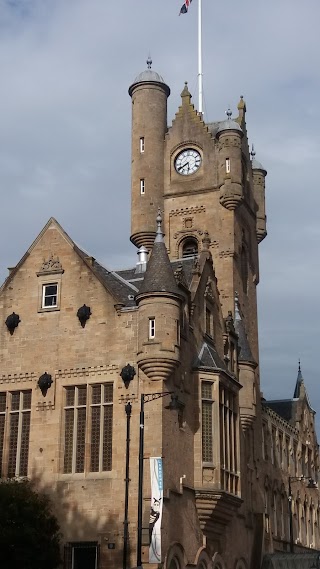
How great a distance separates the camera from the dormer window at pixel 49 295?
42875 mm

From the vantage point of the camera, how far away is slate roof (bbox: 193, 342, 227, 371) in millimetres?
42562

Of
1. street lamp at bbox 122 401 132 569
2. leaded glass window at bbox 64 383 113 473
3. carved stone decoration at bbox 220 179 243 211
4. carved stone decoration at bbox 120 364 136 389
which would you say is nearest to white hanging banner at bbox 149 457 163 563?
street lamp at bbox 122 401 132 569

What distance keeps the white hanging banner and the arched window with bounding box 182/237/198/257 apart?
2461 centimetres

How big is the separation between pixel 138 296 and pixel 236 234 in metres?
19.6

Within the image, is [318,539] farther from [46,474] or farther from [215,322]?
[46,474]

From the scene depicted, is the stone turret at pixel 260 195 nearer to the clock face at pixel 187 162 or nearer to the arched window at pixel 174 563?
the clock face at pixel 187 162

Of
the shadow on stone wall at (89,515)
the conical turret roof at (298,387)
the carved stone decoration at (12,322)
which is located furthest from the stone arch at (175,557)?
the conical turret roof at (298,387)

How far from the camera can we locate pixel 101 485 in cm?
3866

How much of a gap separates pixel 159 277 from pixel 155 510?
10180 millimetres

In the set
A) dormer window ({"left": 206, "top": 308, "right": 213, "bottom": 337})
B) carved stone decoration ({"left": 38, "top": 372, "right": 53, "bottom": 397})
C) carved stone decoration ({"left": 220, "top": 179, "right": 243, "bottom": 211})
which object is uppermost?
carved stone decoration ({"left": 220, "top": 179, "right": 243, "bottom": 211})

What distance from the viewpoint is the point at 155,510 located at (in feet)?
119

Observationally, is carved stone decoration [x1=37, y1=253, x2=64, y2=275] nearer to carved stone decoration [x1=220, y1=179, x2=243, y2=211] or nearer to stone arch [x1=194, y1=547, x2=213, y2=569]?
stone arch [x1=194, y1=547, x2=213, y2=569]

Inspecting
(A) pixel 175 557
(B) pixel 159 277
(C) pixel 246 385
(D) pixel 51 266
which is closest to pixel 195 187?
(C) pixel 246 385

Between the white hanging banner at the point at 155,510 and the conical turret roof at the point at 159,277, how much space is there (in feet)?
24.7
